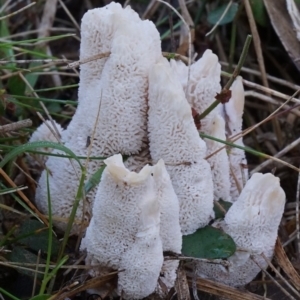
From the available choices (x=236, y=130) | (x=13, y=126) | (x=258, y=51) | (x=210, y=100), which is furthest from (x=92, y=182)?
(x=258, y=51)

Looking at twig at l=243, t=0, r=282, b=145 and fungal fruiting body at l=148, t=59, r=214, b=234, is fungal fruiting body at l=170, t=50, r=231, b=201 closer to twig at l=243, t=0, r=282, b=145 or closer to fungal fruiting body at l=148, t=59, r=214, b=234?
fungal fruiting body at l=148, t=59, r=214, b=234

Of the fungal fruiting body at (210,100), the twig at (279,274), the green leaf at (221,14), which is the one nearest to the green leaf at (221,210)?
the fungal fruiting body at (210,100)

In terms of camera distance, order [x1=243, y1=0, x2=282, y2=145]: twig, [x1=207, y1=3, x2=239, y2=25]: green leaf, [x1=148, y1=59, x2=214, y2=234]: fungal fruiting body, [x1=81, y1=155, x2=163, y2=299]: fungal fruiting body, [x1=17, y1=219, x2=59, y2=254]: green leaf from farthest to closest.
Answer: [x1=207, y1=3, x2=239, y2=25]: green leaf, [x1=243, y1=0, x2=282, y2=145]: twig, [x1=17, y1=219, x2=59, y2=254]: green leaf, [x1=148, y1=59, x2=214, y2=234]: fungal fruiting body, [x1=81, y1=155, x2=163, y2=299]: fungal fruiting body

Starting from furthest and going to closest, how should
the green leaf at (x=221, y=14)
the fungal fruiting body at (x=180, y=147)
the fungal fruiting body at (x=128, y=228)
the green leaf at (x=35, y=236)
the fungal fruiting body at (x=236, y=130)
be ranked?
the green leaf at (x=221, y=14) < the fungal fruiting body at (x=236, y=130) < the green leaf at (x=35, y=236) < the fungal fruiting body at (x=180, y=147) < the fungal fruiting body at (x=128, y=228)

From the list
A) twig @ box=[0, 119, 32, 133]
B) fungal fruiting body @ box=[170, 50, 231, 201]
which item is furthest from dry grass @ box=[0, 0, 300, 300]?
fungal fruiting body @ box=[170, 50, 231, 201]

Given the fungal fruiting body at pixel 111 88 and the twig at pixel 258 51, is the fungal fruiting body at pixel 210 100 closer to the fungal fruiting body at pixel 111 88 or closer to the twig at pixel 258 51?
the fungal fruiting body at pixel 111 88

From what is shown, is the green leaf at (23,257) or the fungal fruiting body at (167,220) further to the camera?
the green leaf at (23,257)

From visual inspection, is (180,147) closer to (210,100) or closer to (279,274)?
(210,100)
